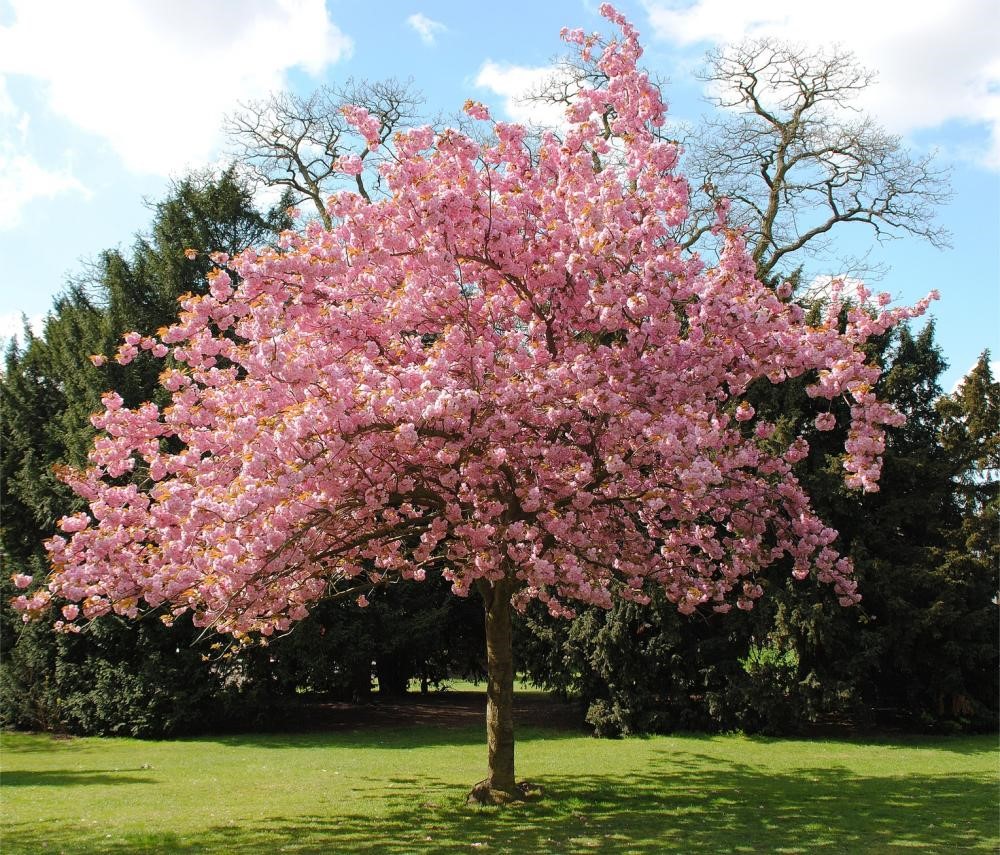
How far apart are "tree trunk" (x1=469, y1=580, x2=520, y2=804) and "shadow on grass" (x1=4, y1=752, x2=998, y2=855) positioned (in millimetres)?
333

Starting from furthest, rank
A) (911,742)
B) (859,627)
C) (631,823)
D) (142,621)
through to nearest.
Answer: (142,621), (859,627), (911,742), (631,823)

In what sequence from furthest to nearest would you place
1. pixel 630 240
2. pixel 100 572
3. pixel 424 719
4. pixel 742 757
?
1. pixel 424 719
2. pixel 742 757
3. pixel 100 572
4. pixel 630 240

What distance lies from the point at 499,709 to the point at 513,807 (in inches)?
40.1

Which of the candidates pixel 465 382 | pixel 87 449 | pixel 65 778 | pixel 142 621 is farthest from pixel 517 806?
pixel 87 449

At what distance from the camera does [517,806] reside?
30.5 ft

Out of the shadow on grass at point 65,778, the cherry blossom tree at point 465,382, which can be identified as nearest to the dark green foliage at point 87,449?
the shadow on grass at point 65,778

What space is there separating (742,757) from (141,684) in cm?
1153

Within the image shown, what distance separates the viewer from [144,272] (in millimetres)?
20516

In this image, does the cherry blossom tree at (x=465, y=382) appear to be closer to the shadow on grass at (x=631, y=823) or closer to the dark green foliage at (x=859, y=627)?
the shadow on grass at (x=631, y=823)

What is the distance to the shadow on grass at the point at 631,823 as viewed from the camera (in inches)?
301

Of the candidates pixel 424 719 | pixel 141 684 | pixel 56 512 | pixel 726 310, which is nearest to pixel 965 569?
pixel 726 310

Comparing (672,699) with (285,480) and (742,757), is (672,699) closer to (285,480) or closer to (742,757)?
(742,757)

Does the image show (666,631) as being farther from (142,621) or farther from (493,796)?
(142,621)

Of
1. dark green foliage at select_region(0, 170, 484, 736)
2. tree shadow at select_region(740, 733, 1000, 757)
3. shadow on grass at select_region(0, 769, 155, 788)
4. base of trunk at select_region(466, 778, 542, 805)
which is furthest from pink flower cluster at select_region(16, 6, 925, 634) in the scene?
dark green foliage at select_region(0, 170, 484, 736)
